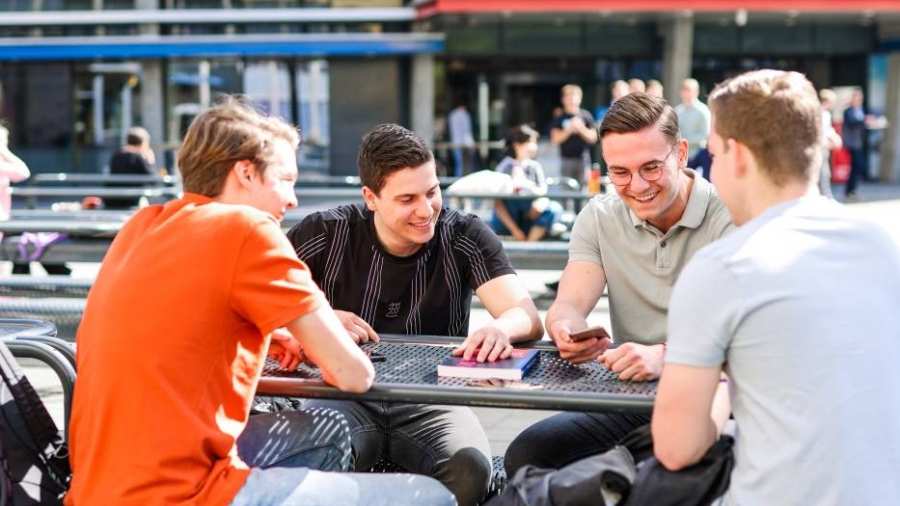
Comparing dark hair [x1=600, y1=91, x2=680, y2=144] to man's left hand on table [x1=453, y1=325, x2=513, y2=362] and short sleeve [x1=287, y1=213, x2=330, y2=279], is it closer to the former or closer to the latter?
man's left hand on table [x1=453, y1=325, x2=513, y2=362]

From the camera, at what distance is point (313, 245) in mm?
3672

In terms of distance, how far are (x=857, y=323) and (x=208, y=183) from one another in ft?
4.87

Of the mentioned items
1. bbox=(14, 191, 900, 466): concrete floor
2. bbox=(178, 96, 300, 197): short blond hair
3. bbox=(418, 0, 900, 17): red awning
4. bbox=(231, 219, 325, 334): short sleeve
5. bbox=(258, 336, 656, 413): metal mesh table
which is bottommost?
bbox=(14, 191, 900, 466): concrete floor

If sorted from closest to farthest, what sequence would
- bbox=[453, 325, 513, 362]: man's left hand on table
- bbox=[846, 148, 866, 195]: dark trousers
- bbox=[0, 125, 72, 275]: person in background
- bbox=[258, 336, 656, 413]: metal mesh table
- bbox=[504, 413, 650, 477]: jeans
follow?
bbox=[258, 336, 656, 413]: metal mesh table → bbox=[453, 325, 513, 362]: man's left hand on table → bbox=[504, 413, 650, 477]: jeans → bbox=[0, 125, 72, 275]: person in background → bbox=[846, 148, 866, 195]: dark trousers

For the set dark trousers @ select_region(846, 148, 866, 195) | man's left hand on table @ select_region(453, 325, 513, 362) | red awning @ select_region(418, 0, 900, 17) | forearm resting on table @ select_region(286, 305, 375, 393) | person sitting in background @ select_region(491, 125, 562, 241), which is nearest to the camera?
forearm resting on table @ select_region(286, 305, 375, 393)

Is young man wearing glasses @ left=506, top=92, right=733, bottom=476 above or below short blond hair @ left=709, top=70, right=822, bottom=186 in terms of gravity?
below

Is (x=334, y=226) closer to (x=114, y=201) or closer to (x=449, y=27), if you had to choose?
(x=114, y=201)

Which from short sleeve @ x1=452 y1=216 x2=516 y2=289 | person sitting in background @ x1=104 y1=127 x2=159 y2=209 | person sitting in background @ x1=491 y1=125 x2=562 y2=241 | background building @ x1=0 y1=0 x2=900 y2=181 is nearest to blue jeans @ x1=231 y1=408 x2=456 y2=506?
short sleeve @ x1=452 y1=216 x2=516 y2=289

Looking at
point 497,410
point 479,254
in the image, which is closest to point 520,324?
point 479,254

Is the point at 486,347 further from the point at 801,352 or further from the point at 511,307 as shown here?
the point at 801,352

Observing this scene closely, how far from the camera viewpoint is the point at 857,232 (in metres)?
2.26

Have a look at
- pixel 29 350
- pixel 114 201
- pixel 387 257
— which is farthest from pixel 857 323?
pixel 114 201

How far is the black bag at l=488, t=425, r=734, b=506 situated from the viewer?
2.27 meters

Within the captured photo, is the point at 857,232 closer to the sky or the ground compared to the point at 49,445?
closer to the sky
